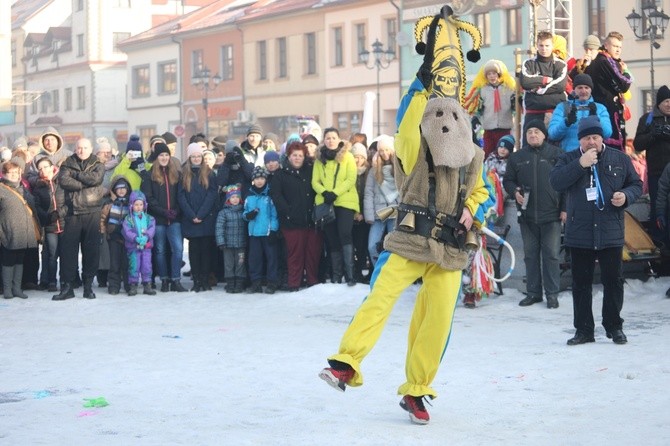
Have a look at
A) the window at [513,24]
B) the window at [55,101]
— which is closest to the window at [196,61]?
the window at [55,101]

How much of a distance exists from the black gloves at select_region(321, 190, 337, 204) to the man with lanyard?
4.81m

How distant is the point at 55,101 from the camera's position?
7869cm

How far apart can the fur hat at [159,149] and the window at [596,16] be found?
24.3 meters

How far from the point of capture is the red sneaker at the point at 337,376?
7.15 metres

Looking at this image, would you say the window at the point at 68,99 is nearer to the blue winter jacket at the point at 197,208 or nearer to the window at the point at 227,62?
the window at the point at 227,62

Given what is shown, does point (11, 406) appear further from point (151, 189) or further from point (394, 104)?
point (394, 104)

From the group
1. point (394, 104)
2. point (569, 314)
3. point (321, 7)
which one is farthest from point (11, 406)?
point (321, 7)

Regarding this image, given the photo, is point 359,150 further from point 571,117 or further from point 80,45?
point 80,45

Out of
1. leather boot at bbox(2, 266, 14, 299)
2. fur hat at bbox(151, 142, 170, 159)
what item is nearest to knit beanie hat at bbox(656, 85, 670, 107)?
fur hat at bbox(151, 142, 170, 159)

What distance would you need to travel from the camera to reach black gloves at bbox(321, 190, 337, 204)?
15.0 m

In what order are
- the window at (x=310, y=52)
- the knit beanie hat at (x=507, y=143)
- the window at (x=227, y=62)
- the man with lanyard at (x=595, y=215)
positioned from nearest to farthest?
the man with lanyard at (x=595, y=215) → the knit beanie hat at (x=507, y=143) → the window at (x=310, y=52) → the window at (x=227, y=62)

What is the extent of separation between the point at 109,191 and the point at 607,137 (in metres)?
5.89

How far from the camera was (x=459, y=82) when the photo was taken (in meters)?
7.68

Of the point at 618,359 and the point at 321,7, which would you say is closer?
the point at 618,359
